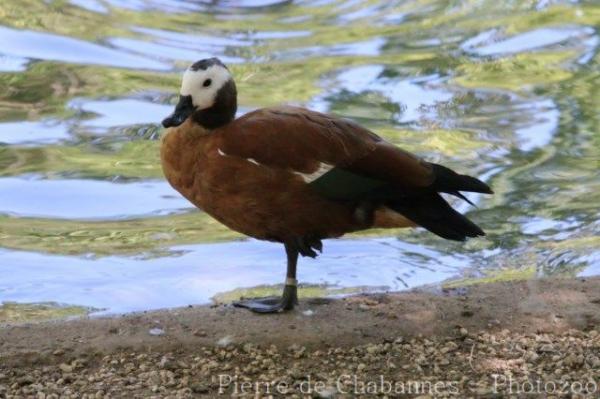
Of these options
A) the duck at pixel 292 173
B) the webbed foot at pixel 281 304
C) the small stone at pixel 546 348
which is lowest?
the small stone at pixel 546 348

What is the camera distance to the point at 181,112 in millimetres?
4387

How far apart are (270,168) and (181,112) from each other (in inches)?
17.0

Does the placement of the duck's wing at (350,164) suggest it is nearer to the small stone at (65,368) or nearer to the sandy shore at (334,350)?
the sandy shore at (334,350)

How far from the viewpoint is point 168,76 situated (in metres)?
10.4

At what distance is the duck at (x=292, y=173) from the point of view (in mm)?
4277

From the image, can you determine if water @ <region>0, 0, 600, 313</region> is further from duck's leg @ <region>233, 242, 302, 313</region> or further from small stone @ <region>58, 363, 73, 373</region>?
small stone @ <region>58, 363, 73, 373</region>

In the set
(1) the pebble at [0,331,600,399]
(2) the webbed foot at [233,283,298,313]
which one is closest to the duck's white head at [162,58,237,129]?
(2) the webbed foot at [233,283,298,313]

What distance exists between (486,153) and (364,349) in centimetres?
475

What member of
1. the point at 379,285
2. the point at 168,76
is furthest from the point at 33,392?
the point at 168,76

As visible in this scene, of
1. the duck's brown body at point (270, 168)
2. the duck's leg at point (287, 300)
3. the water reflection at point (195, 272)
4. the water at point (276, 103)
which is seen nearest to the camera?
the duck's brown body at point (270, 168)

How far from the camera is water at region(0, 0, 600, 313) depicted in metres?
6.60

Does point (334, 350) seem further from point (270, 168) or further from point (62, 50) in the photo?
point (62, 50)

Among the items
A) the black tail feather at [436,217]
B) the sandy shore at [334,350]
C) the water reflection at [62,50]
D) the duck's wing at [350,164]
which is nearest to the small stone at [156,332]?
the sandy shore at [334,350]

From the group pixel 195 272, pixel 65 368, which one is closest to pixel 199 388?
pixel 65 368
